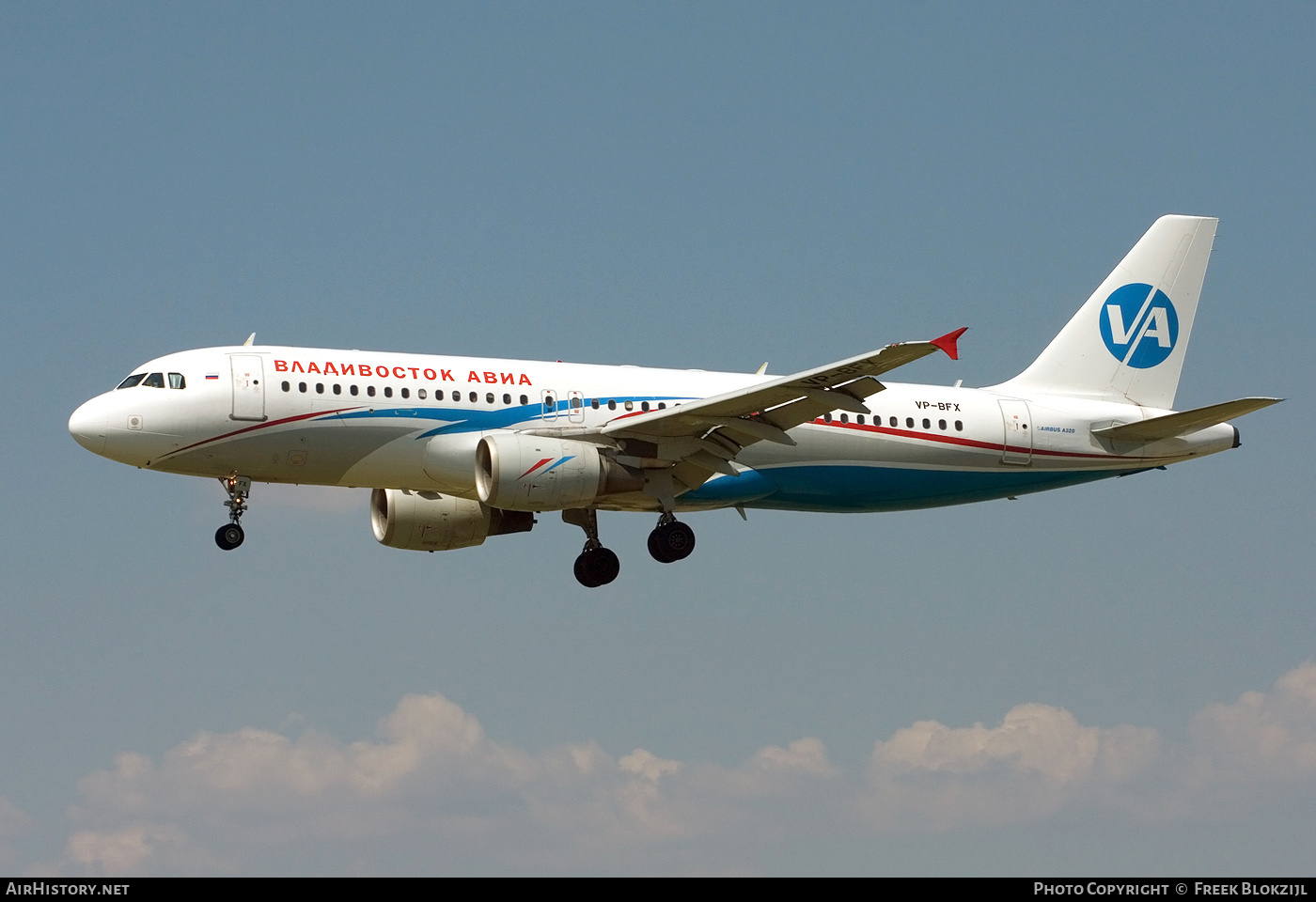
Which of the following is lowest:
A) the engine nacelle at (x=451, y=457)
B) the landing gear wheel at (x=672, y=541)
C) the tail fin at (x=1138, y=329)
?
the landing gear wheel at (x=672, y=541)

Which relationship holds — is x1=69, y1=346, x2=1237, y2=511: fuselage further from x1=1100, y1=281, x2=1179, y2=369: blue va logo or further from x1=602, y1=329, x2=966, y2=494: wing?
x1=1100, y1=281, x2=1179, y2=369: blue va logo

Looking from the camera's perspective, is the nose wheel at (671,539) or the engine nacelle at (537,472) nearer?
the engine nacelle at (537,472)

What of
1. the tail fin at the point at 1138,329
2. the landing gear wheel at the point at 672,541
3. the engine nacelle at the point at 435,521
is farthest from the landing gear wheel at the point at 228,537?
the tail fin at the point at 1138,329

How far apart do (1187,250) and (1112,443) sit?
6830 millimetres

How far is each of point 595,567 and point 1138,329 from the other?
52.1 ft

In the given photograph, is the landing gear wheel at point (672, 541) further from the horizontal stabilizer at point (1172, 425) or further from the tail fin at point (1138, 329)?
the horizontal stabilizer at point (1172, 425)

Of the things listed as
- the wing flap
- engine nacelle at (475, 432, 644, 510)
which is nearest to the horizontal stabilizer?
the wing flap

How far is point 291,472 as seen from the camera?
38438 mm

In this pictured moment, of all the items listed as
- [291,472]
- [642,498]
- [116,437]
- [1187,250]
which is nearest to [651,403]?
[642,498]

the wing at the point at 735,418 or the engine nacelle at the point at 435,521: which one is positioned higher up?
the engine nacelle at the point at 435,521

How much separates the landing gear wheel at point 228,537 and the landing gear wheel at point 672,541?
29.6 ft

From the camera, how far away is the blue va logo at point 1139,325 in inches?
1839

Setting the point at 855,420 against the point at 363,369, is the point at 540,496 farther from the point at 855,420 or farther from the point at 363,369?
the point at 855,420

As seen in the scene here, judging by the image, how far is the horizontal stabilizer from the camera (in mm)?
40969
